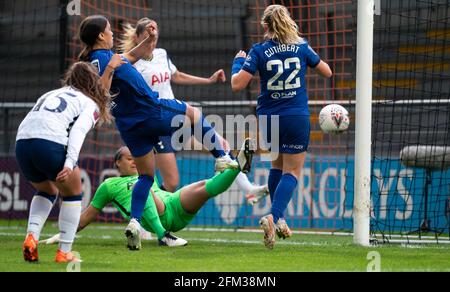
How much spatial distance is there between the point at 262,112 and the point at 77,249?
2141 millimetres

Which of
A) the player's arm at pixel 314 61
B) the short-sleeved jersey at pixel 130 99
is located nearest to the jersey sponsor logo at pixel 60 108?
the short-sleeved jersey at pixel 130 99

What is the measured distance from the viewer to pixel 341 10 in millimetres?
12523

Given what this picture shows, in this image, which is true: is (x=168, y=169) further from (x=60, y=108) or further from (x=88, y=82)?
(x=60, y=108)

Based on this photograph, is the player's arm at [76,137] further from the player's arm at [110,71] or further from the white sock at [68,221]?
the player's arm at [110,71]

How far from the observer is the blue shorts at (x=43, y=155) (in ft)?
20.6

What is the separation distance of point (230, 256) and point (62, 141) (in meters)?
1.80

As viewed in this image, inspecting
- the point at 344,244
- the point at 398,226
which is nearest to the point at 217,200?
the point at 398,226

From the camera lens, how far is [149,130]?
25.4 feet

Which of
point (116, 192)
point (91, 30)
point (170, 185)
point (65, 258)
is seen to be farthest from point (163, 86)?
point (65, 258)

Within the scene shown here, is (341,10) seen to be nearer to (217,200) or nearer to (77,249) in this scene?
(217,200)

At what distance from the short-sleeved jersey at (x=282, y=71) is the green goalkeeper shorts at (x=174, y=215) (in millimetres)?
1359

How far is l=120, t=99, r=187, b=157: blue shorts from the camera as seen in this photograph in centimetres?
773

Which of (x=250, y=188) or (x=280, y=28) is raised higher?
(x=280, y=28)

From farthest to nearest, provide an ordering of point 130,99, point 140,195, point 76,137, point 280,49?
point 280,49 → point 140,195 → point 130,99 → point 76,137
